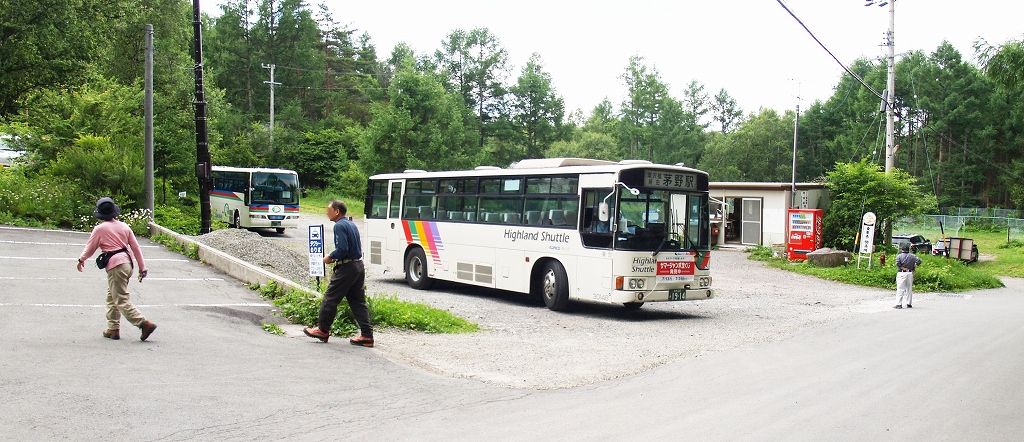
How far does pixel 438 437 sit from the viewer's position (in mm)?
5957

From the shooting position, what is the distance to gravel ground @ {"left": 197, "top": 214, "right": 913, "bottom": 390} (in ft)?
30.6

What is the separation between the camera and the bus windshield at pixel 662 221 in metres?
14.3

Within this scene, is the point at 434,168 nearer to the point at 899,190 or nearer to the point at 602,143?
the point at 602,143

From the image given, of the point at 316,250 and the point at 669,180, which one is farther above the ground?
the point at 669,180

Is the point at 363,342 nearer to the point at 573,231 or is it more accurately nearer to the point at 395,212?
the point at 573,231

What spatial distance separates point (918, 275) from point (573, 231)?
16.4m

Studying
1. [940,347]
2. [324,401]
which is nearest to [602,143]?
[940,347]

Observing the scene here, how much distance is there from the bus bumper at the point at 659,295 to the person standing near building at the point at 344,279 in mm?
5662

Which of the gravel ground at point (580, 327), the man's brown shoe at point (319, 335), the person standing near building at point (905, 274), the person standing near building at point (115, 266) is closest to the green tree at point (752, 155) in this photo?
the gravel ground at point (580, 327)

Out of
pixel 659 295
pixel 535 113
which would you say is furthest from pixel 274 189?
pixel 535 113

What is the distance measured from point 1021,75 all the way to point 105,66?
136 feet

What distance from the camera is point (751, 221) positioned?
36.4 meters

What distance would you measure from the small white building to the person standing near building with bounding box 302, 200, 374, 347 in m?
26.4

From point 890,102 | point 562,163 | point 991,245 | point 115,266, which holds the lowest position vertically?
point 991,245
